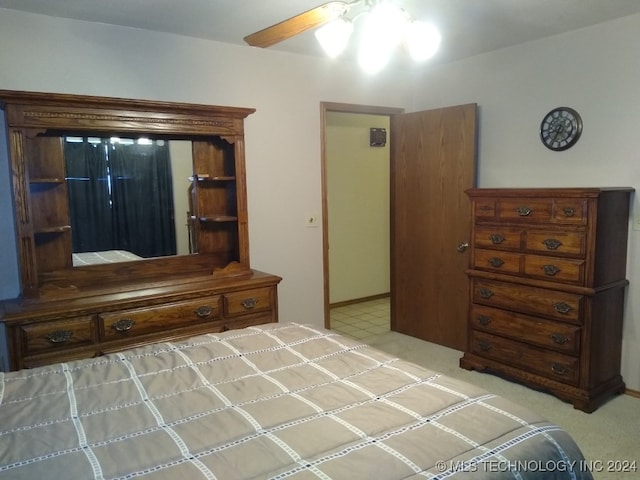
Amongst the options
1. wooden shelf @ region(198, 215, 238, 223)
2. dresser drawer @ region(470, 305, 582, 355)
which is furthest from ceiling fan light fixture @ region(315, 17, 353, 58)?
dresser drawer @ region(470, 305, 582, 355)

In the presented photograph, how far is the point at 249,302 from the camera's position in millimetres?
2984

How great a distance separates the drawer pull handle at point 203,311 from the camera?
2.77 meters

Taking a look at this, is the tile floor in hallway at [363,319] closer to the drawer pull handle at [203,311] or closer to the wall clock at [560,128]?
the drawer pull handle at [203,311]

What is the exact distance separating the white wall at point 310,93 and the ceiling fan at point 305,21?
136 cm

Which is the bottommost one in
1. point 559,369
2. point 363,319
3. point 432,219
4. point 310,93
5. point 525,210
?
point 363,319

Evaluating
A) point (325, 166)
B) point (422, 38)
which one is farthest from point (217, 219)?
point (422, 38)

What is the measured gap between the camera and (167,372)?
5.59 ft

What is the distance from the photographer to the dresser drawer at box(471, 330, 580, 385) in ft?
9.46

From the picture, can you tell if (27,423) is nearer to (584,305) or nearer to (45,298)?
(45,298)

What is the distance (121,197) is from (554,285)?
273 cm

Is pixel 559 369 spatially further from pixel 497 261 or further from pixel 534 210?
pixel 534 210

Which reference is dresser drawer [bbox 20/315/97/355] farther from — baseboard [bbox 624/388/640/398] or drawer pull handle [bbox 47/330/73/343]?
baseboard [bbox 624/388/640/398]

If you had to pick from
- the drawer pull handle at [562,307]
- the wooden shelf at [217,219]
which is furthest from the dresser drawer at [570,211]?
the wooden shelf at [217,219]

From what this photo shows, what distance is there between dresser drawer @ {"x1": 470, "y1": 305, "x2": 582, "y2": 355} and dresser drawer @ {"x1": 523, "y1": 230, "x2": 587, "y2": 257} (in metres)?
0.45
